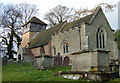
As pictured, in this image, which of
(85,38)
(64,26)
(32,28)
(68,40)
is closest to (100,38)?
(85,38)

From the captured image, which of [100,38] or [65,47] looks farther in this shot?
[65,47]

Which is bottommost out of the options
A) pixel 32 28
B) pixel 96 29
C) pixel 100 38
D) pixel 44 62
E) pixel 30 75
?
pixel 30 75

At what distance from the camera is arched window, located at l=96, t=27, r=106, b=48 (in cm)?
2062

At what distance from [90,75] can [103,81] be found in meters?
0.66

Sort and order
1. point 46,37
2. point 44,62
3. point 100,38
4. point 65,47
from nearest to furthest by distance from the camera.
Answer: point 44,62 < point 100,38 < point 65,47 < point 46,37

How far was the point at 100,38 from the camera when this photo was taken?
21.1m

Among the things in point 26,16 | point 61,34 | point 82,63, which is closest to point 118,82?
point 82,63

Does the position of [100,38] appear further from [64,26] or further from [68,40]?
[64,26]

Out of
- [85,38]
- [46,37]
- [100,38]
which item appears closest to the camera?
[85,38]

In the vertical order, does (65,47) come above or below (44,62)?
above

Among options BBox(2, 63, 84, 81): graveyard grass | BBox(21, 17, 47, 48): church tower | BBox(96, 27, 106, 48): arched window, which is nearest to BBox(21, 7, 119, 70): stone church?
BBox(96, 27, 106, 48): arched window

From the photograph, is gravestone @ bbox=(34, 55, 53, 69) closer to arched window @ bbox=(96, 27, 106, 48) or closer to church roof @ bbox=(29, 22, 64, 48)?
arched window @ bbox=(96, 27, 106, 48)

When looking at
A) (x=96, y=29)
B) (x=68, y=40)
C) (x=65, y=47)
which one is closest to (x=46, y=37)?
(x=65, y=47)

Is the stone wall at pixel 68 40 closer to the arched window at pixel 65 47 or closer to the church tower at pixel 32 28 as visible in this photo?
the arched window at pixel 65 47
